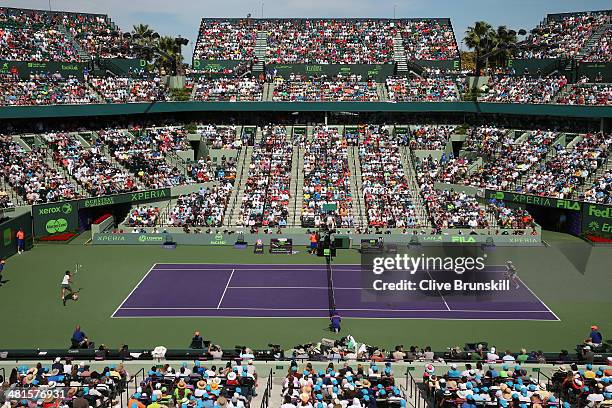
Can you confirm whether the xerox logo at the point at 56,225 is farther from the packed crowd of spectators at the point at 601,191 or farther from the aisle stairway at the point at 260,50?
the packed crowd of spectators at the point at 601,191

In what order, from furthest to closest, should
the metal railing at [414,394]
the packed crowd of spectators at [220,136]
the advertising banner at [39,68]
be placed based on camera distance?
the packed crowd of spectators at [220,136]
the advertising banner at [39,68]
the metal railing at [414,394]

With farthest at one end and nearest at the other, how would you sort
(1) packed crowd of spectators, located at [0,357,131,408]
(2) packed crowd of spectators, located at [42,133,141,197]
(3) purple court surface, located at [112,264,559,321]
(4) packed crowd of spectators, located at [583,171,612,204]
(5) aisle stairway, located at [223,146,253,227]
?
(2) packed crowd of spectators, located at [42,133,141,197] < (5) aisle stairway, located at [223,146,253,227] < (4) packed crowd of spectators, located at [583,171,612,204] < (3) purple court surface, located at [112,264,559,321] < (1) packed crowd of spectators, located at [0,357,131,408]

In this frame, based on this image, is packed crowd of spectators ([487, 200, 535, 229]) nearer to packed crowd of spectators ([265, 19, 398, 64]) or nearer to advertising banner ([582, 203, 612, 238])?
advertising banner ([582, 203, 612, 238])

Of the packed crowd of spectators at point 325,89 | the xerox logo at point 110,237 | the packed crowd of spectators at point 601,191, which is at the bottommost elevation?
the xerox logo at point 110,237

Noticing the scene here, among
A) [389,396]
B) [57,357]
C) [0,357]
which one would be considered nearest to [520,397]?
[389,396]

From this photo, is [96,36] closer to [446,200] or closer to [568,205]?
[446,200]

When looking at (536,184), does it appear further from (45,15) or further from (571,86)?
(45,15)

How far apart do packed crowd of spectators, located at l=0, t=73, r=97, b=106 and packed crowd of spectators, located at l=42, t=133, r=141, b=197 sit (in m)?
2.70

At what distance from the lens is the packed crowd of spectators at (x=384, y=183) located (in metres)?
44.0

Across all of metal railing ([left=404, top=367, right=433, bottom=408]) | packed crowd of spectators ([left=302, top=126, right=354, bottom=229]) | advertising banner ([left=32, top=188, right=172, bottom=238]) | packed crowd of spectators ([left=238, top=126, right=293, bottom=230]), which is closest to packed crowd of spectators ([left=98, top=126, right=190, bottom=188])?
advertising banner ([left=32, top=188, right=172, bottom=238])

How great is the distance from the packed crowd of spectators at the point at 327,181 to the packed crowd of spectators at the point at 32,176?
1560cm

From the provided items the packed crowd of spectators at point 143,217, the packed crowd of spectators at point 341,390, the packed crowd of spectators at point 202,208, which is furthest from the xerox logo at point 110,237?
the packed crowd of spectators at point 341,390

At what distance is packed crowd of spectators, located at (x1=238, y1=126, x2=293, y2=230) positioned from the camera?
44062mm

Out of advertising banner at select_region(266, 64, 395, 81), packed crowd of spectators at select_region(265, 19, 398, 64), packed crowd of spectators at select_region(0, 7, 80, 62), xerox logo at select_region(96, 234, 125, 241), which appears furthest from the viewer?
packed crowd of spectators at select_region(265, 19, 398, 64)
